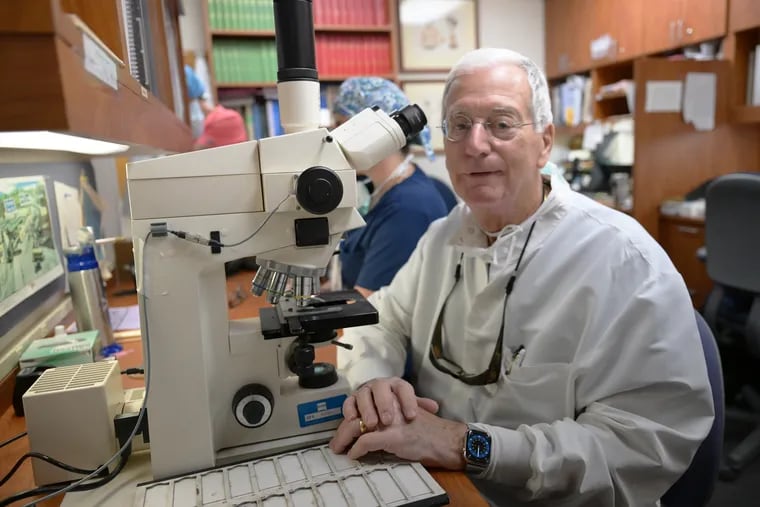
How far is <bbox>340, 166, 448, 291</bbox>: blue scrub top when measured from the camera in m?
1.67

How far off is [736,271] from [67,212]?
2413 millimetres

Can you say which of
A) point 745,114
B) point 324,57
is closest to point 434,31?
point 324,57

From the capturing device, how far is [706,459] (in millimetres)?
904

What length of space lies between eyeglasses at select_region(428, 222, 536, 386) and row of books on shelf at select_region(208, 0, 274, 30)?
108 inches

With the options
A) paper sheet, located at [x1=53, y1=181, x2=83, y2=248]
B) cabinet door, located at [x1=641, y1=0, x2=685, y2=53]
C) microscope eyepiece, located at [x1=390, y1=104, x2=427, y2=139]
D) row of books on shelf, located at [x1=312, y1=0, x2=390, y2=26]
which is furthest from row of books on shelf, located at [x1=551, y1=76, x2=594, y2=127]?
microscope eyepiece, located at [x1=390, y1=104, x2=427, y2=139]

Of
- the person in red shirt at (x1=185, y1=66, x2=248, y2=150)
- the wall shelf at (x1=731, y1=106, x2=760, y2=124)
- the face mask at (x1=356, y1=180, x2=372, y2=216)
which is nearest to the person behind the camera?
the face mask at (x1=356, y1=180, x2=372, y2=216)

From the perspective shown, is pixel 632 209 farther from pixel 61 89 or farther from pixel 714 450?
pixel 61 89

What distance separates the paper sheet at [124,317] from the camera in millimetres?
1521

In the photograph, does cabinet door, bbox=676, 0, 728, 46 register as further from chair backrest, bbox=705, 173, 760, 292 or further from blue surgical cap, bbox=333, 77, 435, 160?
blue surgical cap, bbox=333, 77, 435, 160

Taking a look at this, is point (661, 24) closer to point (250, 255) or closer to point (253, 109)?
point (253, 109)

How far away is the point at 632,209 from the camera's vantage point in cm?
324

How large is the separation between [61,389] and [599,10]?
3.96 meters

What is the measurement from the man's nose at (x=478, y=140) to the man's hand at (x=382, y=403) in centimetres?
49

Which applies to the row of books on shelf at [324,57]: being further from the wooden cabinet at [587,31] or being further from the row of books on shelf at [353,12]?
the wooden cabinet at [587,31]
